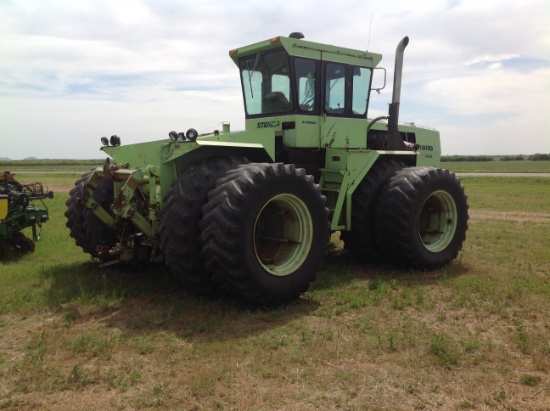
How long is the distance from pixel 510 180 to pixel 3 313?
30019 millimetres

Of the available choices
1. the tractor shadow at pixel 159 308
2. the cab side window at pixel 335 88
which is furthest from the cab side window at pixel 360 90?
the tractor shadow at pixel 159 308

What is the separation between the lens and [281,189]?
5602 mm

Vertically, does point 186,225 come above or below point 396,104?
below

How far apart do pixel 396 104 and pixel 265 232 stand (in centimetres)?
332

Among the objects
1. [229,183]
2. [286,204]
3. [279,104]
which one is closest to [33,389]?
[229,183]

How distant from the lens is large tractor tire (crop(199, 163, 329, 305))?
5051mm

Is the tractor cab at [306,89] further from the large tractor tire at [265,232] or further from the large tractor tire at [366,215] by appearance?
→ the large tractor tire at [265,232]

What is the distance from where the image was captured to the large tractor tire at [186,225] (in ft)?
17.0

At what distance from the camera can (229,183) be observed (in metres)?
5.20

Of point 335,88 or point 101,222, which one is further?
point 335,88

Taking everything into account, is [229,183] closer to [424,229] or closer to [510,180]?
[424,229]

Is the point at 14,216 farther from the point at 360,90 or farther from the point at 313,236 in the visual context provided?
the point at 360,90

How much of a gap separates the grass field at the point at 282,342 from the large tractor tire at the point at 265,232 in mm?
316

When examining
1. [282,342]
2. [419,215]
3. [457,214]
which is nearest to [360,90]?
[419,215]
